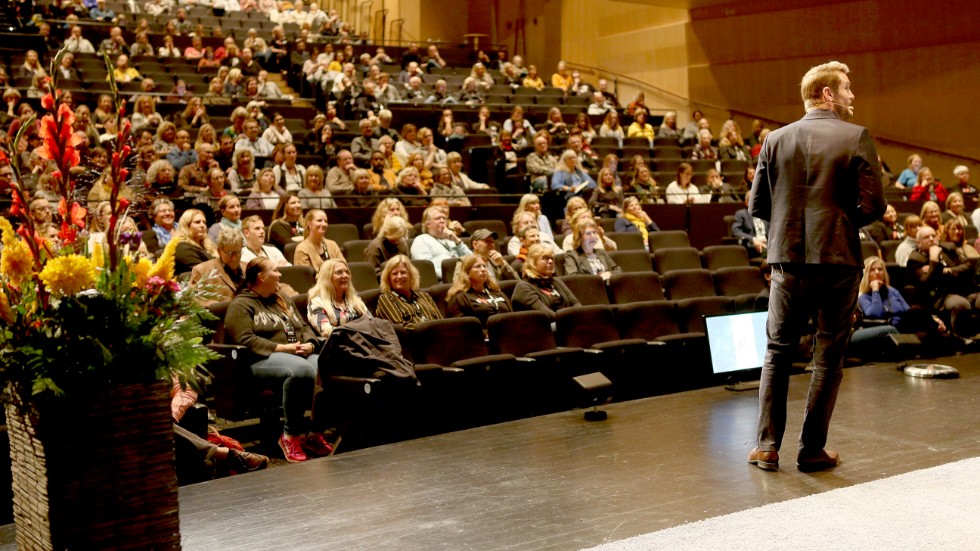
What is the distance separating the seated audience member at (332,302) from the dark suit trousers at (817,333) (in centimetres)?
211

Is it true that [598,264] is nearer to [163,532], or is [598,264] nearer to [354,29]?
[163,532]

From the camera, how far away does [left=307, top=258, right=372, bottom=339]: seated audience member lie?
4.56m

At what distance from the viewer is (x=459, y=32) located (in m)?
17.4

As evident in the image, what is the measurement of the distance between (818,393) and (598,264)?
11.3 ft

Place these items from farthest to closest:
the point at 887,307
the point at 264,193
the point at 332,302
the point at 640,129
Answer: the point at 640,129, the point at 264,193, the point at 887,307, the point at 332,302

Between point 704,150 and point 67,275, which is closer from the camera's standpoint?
point 67,275

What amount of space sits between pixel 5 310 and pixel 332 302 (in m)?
2.69

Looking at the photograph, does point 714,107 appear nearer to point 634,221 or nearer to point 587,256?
point 634,221

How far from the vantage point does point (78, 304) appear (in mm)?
→ 1877

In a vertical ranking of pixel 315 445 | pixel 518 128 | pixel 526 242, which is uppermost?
pixel 518 128

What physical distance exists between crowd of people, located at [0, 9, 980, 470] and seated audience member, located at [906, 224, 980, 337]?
1 cm

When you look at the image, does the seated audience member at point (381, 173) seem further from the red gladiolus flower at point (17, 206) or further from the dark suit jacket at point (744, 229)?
the red gladiolus flower at point (17, 206)

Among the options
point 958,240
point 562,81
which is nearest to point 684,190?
point 958,240

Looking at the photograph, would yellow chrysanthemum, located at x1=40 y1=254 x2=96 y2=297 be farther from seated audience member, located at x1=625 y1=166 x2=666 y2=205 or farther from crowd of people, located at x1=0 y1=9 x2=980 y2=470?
seated audience member, located at x1=625 y1=166 x2=666 y2=205
